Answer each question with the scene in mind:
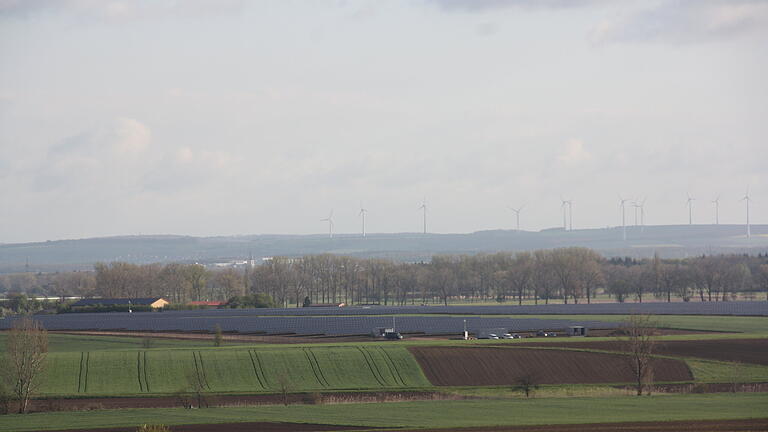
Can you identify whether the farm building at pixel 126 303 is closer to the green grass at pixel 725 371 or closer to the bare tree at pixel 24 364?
the bare tree at pixel 24 364

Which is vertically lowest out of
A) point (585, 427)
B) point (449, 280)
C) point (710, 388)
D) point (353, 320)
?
point (585, 427)

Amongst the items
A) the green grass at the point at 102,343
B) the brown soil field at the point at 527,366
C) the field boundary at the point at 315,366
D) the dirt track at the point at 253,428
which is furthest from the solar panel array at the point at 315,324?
the dirt track at the point at 253,428

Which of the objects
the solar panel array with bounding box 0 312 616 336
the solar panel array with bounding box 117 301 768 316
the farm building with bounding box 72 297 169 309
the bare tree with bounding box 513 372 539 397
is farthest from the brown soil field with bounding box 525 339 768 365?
the farm building with bounding box 72 297 169 309

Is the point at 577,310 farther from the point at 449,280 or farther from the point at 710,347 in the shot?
the point at 449,280

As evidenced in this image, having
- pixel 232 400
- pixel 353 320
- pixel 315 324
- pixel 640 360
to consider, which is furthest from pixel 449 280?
pixel 232 400

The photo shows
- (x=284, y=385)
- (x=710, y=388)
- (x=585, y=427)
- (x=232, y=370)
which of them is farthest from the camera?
(x=232, y=370)

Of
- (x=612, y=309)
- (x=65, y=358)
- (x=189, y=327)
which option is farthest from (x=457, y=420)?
(x=612, y=309)
